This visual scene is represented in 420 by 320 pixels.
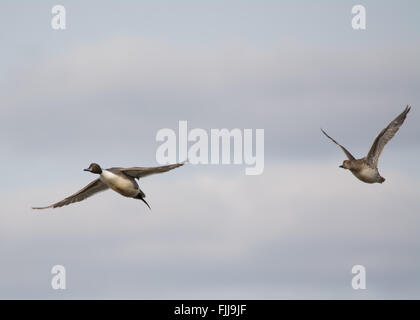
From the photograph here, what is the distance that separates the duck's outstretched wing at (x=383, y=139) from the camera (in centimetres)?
3412

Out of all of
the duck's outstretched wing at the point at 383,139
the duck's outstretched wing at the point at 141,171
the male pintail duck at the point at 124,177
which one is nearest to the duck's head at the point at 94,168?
the male pintail duck at the point at 124,177

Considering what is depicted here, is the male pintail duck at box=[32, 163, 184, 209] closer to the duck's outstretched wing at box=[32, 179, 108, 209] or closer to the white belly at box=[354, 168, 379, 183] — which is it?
the duck's outstretched wing at box=[32, 179, 108, 209]

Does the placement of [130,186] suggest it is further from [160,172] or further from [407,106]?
[407,106]

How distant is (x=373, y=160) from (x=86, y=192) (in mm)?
11210

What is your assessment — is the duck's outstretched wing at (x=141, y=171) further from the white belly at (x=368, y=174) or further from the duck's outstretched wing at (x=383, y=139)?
the duck's outstretched wing at (x=383, y=139)

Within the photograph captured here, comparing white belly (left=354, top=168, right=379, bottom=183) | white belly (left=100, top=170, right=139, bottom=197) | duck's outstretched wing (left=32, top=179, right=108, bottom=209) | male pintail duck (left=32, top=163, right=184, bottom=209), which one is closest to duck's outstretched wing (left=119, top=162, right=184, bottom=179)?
male pintail duck (left=32, top=163, right=184, bottom=209)

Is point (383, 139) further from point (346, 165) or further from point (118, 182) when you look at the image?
point (118, 182)

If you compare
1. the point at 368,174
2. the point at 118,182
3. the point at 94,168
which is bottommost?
the point at 118,182

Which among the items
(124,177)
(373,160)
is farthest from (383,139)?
(124,177)

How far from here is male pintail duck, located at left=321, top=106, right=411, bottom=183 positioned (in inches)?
1342

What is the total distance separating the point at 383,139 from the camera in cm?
3438
